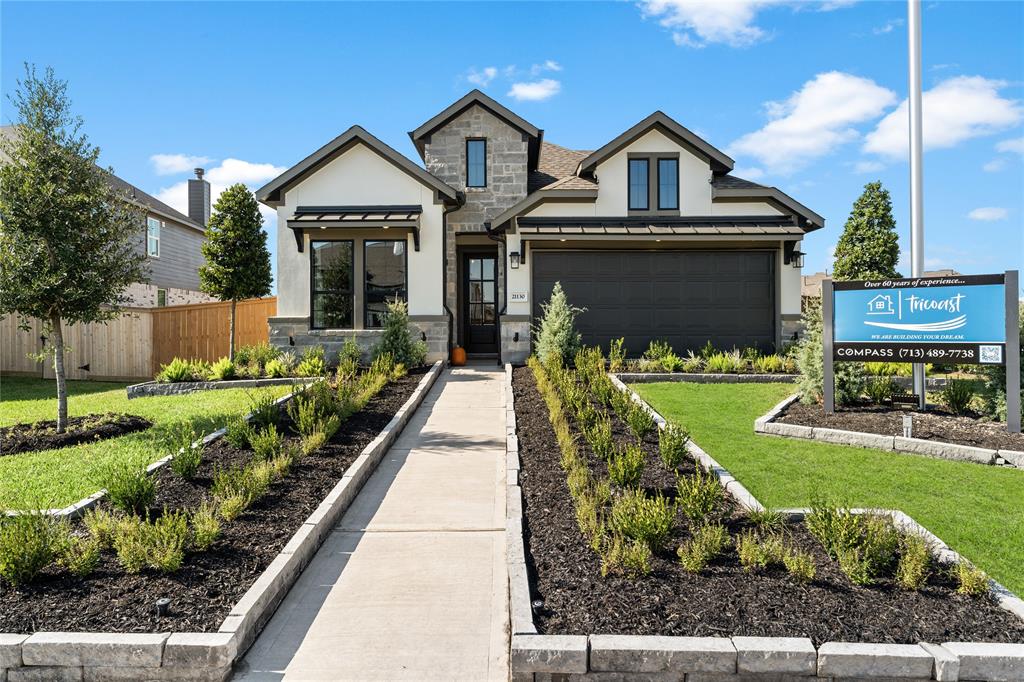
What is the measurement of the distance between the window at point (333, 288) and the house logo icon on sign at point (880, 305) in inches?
456

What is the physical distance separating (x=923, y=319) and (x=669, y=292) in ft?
23.9

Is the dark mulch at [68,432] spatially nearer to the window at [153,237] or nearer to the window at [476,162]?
the window at [476,162]

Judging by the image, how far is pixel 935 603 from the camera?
13.7 ft

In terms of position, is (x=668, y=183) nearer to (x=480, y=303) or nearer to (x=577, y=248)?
(x=577, y=248)

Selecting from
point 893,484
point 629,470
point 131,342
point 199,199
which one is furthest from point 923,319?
point 199,199

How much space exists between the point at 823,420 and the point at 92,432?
10.9 metres

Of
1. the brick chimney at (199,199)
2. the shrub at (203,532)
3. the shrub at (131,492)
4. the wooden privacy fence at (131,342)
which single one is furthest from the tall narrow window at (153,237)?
the shrub at (203,532)

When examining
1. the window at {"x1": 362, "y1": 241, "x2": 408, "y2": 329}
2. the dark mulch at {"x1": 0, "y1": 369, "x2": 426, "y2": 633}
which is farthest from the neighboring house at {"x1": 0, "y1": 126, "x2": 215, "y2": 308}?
the dark mulch at {"x1": 0, "y1": 369, "x2": 426, "y2": 633}

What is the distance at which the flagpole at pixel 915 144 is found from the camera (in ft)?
34.6

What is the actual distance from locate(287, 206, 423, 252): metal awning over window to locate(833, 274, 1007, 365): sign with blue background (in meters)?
9.59

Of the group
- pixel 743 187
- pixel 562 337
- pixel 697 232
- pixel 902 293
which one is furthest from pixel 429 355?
pixel 902 293

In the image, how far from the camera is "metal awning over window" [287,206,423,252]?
15.3 meters

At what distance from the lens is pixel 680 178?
651 inches

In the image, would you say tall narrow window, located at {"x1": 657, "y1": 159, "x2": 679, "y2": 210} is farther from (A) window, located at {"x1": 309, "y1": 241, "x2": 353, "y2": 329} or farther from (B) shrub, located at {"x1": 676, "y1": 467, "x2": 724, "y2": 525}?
(B) shrub, located at {"x1": 676, "y1": 467, "x2": 724, "y2": 525}
